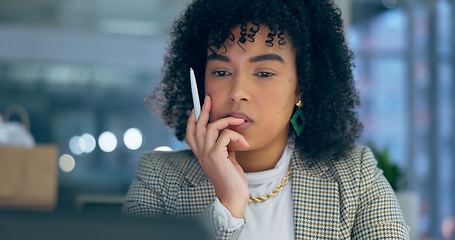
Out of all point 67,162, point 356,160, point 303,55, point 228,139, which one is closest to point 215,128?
point 228,139

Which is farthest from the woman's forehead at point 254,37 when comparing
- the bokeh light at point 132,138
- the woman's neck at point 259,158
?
the bokeh light at point 132,138

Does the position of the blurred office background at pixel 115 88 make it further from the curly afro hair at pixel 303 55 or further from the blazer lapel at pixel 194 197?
the blazer lapel at pixel 194 197

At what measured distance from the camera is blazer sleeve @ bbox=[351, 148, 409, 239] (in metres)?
1.43

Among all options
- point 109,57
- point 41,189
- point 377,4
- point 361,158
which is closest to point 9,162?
point 41,189

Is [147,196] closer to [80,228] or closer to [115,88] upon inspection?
[80,228]

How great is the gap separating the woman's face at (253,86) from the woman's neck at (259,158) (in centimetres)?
10

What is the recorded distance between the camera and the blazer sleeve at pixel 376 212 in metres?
1.43

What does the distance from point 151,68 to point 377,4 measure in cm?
368

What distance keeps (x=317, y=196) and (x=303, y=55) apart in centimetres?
43

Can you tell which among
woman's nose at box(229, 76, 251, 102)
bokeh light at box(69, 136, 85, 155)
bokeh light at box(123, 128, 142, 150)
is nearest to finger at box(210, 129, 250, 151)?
woman's nose at box(229, 76, 251, 102)

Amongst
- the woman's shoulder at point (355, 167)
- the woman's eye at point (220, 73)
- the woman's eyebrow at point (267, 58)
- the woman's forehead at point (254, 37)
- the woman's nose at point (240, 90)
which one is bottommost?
the woman's shoulder at point (355, 167)

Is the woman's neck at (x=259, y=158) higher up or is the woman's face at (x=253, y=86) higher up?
the woman's face at (x=253, y=86)

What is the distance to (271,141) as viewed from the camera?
1.56 m

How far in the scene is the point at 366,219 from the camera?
1473 mm
